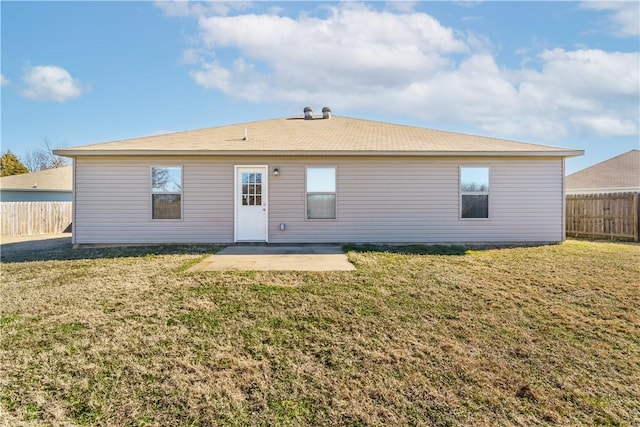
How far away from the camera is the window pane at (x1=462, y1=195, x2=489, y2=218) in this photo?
9.21m

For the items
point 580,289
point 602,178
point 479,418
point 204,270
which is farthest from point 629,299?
point 602,178

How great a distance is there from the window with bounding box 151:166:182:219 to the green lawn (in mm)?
3450

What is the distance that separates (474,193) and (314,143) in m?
4.78

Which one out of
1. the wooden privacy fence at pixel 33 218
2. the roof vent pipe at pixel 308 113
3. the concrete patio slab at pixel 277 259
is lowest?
the concrete patio slab at pixel 277 259

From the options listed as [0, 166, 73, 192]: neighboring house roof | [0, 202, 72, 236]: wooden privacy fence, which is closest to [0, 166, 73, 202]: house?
[0, 166, 73, 192]: neighboring house roof

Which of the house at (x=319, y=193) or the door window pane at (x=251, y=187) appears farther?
the door window pane at (x=251, y=187)

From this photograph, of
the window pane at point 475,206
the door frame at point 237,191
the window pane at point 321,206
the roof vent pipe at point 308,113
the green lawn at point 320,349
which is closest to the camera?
the green lawn at point 320,349

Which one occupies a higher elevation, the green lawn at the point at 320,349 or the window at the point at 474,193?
the window at the point at 474,193

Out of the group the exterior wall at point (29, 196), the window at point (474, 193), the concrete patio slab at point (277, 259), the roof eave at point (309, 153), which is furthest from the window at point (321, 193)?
the exterior wall at point (29, 196)

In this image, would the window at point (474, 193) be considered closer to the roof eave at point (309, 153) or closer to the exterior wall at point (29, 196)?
the roof eave at point (309, 153)

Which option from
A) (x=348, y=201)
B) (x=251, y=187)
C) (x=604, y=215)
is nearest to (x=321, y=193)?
(x=348, y=201)

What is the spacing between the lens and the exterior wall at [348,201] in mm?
8859

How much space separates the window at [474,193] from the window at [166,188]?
7922 mm

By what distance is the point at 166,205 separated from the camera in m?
8.95
